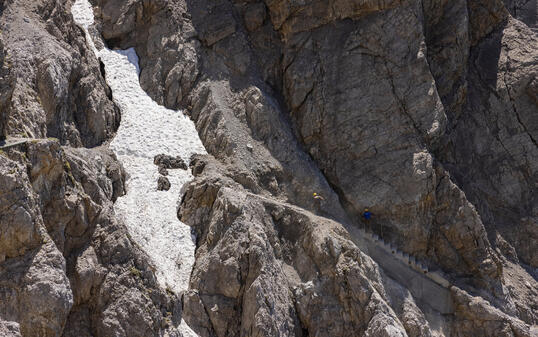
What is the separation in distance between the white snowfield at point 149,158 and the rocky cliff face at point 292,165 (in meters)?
0.54

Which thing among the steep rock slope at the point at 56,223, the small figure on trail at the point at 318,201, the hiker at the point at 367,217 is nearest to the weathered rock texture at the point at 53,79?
the steep rock slope at the point at 56,223

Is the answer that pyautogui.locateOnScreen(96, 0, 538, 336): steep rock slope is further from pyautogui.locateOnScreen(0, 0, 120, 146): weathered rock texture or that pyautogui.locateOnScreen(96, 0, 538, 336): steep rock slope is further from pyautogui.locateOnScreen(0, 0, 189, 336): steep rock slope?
pyautogui.locateOnScreen(0, 0, 189, 336): steep rock slope

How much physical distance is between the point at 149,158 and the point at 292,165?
6.47 meters

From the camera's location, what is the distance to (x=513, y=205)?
3831cm

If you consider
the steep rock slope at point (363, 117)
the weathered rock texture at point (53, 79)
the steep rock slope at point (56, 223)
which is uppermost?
the steep rock slope at point (363, 117)

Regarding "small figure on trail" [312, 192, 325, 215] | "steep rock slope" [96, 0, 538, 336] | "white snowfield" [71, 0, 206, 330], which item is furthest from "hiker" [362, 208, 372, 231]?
"white snowfield" [71, 0, 206, 330]

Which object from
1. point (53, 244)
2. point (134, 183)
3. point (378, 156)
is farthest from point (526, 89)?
point (53, 244)

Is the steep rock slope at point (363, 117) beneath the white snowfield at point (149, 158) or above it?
above

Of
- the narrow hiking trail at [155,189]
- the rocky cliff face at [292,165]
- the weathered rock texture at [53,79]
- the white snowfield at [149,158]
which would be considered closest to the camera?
the rocky cliff face at [292,165]

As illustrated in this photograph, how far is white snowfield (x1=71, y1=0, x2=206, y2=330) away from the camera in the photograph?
1085 inches

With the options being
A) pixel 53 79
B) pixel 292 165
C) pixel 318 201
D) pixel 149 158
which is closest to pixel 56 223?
pixel 53 79

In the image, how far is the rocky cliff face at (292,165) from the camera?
22.7 metres

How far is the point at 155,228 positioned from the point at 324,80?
40.7ft

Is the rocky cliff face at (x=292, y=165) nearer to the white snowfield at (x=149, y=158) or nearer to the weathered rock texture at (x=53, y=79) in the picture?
the weathered rock texture at (x=53, y=79)
